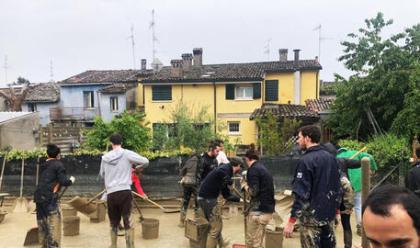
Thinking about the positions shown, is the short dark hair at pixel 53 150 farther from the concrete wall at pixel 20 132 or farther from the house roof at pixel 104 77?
the house roof at pixel 104 77

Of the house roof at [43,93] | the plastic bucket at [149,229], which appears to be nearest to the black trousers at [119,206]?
the plastic bucket at [149,229]

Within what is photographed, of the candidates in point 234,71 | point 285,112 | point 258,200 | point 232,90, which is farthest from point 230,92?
point 258,200

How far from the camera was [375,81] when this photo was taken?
51.9ft

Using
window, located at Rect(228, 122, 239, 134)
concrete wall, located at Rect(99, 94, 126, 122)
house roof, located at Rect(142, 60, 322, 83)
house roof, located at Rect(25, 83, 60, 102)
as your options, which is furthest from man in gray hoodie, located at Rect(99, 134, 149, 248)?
house roof, located at Rect(25, 83, 60, 102)

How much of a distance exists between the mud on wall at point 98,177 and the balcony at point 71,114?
22011 mm

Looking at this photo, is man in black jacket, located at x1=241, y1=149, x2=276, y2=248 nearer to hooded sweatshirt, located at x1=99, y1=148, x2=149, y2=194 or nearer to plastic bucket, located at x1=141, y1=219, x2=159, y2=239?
hooded sweatshirt, located at x1=99, y1=148, x2=149, y2=194

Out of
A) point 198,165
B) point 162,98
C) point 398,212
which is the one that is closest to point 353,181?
point 198,165

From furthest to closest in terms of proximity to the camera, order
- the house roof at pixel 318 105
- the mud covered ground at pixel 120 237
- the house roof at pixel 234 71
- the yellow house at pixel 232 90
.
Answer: the house roof at pixel 234 71
the yellow house at pixel 232 90
the house roof at pixel 318 105
the mud covered ground at pixel 120 237

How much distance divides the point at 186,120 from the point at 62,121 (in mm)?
18643

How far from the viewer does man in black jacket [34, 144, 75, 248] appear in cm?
624

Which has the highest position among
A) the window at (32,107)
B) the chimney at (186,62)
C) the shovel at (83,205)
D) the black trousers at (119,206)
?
the chimney at (186,62)

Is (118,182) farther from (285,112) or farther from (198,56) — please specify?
(198,56)

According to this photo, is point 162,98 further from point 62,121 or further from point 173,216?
point 173,216

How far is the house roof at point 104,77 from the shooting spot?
32656 millimetres
